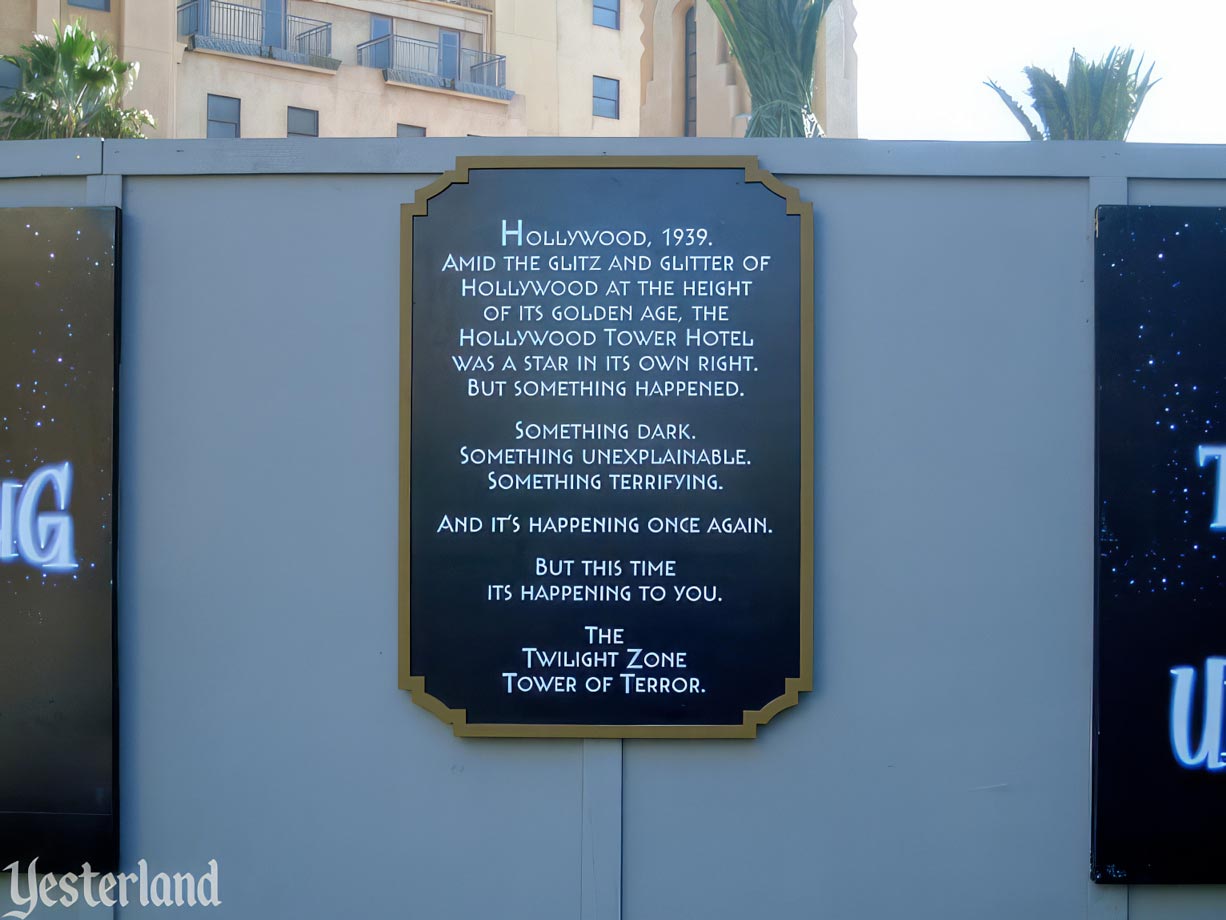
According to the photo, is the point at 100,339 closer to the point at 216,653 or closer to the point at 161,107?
the point at 216,653

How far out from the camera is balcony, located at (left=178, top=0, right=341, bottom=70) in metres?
32.8

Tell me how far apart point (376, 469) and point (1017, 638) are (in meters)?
2.20

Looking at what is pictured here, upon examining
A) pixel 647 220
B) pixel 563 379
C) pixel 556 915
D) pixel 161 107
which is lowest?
pixel 556 915

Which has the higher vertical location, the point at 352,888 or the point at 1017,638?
the point at 1017,638

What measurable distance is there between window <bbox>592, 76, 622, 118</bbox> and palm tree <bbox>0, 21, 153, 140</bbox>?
72.9 feet

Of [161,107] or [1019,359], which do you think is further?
[161,107]

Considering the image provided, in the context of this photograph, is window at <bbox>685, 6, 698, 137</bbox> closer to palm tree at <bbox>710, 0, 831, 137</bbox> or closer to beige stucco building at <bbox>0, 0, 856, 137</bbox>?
beige stucco building at <bbox>0, 0, 856, 137</bbox>

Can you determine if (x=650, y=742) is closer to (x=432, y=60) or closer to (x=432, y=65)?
(x=432, y=65)

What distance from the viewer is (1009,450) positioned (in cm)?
381

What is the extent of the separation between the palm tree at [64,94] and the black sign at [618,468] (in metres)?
18.8

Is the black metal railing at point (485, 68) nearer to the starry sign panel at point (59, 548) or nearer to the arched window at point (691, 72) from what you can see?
the arched window at point (691, 72)

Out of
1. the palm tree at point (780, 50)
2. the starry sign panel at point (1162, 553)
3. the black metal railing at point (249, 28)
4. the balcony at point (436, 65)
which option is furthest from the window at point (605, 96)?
the starry sign panel at point (1162, 553)

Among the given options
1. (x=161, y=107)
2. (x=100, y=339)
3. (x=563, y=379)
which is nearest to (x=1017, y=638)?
(x=563, y=379)

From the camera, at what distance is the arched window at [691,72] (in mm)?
30703
